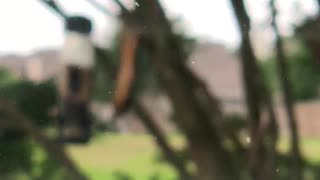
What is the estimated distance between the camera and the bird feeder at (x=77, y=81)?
107cm

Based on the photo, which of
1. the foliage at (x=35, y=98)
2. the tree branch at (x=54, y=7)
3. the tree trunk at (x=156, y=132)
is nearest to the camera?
the tree branch at (x=54, y=7)

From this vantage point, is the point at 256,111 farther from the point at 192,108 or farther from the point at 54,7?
the point at 54,7

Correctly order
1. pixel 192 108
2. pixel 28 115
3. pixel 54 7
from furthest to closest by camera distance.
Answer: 1. pixel 28 115
2. pixel 192 108
3. pixel 54 7

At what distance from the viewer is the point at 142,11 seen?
1003mm

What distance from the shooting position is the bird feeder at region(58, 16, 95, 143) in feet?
3.51

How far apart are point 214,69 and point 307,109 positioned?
372 cm

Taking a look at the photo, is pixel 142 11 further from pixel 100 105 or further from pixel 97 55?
pixel 100 105

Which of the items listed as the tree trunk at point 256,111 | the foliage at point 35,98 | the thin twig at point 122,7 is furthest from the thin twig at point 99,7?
the foliage at point 35,98

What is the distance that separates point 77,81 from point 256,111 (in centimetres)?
30

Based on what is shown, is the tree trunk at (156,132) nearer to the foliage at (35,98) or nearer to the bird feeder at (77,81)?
the bird feeder at (77,81)

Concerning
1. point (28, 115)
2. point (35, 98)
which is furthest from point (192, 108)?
point (35, 98)

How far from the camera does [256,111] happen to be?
106cm

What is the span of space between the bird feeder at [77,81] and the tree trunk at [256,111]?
248 mm

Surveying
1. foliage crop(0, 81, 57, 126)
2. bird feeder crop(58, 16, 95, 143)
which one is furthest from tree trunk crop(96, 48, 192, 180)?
foliage crop(0, 81, 57, 126)
